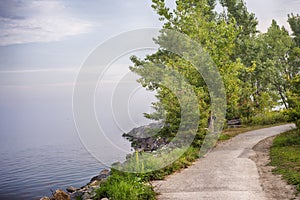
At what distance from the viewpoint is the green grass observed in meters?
11.3

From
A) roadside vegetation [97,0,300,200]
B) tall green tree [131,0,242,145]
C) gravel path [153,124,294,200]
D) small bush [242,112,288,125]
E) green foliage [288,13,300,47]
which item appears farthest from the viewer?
green foliage [288,13,300,47]

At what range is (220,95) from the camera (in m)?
22.2

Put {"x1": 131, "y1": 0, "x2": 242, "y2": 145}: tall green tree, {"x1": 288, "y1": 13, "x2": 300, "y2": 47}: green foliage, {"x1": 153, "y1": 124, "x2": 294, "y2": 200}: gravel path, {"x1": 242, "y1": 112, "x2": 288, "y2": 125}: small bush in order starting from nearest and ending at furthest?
{"x1": 153, "y1": 124, "x2": 294, "y2": 200}: gravel path < {"x1": 131, "y1": 0, "x2": 242, "y2": 145}: tall green tree < {"x1": 242, "y1": 112, "x2": 288, "y2": 125}: small bush < {"x1": 288, "y1": 13, "x2": 300, "y2": 47}: green foliage

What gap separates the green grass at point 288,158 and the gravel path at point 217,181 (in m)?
0.92

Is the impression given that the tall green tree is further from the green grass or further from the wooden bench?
the wooden bench

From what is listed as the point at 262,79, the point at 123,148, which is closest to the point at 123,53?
the point at 123,148

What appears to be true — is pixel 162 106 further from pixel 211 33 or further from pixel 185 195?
pixel 185 195

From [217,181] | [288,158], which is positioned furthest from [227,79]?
[217,181]

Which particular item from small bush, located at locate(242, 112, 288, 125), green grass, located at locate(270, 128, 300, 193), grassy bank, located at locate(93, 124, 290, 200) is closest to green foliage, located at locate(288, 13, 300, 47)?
small bush, located at locate(242, 112, 288, 125)

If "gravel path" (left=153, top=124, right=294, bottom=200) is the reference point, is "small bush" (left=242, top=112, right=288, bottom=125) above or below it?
above

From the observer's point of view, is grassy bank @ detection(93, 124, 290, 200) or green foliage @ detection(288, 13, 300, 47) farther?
green foliage @ detection(288, 13, 300, 47)

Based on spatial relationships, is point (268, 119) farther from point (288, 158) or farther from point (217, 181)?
point (217, 181)

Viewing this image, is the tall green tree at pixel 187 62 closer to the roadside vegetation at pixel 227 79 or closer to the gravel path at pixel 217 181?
the roadside vegetation at pixel 227 79

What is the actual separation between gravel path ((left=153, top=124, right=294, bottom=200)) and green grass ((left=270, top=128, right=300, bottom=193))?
0.92m
